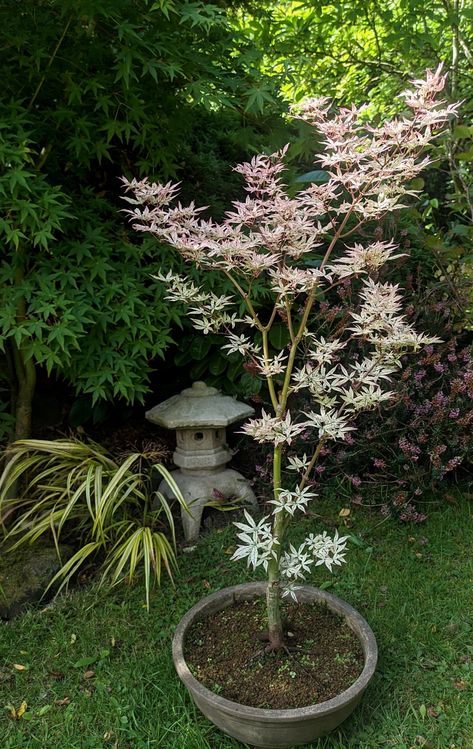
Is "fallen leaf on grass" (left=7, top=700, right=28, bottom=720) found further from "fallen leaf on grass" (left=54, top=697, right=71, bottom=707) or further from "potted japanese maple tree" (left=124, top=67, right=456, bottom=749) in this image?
"potted japanese maple tree" (left=124, top=67, right=456, bottom=749)

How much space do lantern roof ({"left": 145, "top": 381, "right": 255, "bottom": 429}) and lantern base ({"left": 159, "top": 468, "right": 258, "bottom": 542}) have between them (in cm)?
32

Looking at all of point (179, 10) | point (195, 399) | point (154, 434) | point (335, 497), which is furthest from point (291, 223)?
point (154, 434)

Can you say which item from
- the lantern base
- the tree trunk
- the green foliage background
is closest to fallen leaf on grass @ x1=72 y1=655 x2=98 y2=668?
the tree trunk

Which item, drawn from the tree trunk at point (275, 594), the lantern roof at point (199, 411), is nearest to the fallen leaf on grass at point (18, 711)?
the tree trunk at point (275, 594)

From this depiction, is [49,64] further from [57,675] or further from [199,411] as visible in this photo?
[57,675]

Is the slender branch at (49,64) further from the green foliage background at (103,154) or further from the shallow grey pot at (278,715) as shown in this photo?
the shallow grey pot at (278,715)

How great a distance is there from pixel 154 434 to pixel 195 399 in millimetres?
655

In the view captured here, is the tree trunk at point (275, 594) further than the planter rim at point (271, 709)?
Yes

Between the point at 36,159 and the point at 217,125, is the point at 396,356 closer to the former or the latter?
the point at 36,159

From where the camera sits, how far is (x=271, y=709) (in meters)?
1.74

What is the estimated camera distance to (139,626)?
7.91 ft

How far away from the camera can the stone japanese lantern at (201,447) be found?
3.01m

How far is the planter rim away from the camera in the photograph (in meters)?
1.68

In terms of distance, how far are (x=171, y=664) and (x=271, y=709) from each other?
576 millimetres
